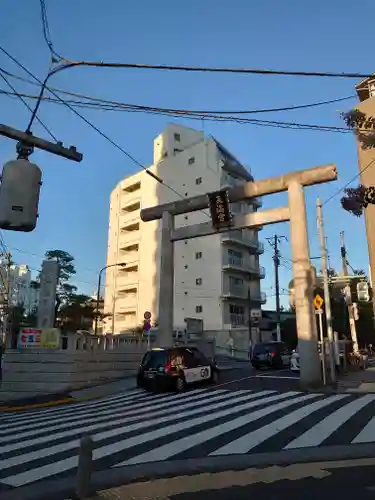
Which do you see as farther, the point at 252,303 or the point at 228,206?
the point at 252,303

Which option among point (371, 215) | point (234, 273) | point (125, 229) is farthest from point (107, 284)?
point (371, 215)

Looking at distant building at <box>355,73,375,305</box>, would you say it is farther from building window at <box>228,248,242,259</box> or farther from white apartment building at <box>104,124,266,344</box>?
building window at <box>228,248,242,259</box>

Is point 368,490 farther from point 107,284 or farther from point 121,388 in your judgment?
point 107,284

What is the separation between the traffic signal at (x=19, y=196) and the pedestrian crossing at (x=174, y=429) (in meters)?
3.11

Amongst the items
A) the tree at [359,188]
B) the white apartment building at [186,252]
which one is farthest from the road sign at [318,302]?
the white apartment building at [186,252]

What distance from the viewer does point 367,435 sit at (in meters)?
7.49

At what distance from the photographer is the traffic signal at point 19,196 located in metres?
4.51

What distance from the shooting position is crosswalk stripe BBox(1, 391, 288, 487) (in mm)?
5320

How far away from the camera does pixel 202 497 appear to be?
4.52 meters

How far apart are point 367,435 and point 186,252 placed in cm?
4461

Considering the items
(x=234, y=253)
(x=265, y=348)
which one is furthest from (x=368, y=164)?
(x=234, y=253)

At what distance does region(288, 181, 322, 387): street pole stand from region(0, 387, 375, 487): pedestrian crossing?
165cm

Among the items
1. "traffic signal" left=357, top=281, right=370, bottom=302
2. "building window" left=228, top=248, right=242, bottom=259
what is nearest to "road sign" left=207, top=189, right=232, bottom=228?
"traffic signal" left=357, top=281, right=370, bottom=302

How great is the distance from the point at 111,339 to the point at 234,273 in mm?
31886
